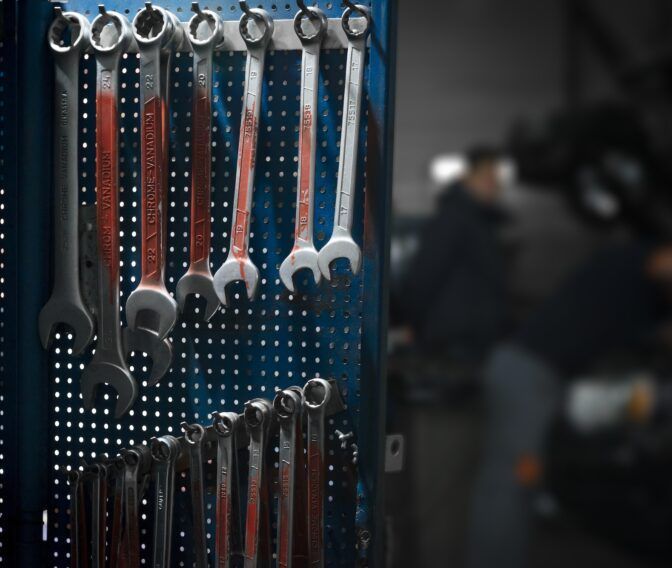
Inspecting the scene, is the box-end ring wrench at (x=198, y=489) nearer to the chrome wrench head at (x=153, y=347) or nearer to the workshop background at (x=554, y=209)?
the chrome wrench head at (x=153, y=347)

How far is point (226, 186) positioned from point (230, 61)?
21cm

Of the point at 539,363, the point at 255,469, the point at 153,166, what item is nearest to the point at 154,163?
the point at 153,166

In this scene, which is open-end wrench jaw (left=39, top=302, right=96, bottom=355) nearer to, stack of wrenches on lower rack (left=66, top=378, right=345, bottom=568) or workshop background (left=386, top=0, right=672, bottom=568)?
stack of wrenches on lower rack (left=66, top=378, right=345, bottom=568)

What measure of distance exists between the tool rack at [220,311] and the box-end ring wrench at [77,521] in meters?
0.05

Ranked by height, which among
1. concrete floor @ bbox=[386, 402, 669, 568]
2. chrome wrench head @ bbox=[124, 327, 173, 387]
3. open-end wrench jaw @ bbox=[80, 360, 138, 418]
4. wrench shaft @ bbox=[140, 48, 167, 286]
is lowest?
concrete floor @ bbox=[386, 402, 669, 568]

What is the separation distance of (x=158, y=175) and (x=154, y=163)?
0.02 meters

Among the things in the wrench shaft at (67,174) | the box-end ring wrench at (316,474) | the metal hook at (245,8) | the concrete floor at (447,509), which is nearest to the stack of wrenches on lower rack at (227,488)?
the box-end ring wrench at (316,474)

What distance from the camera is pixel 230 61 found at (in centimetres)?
151

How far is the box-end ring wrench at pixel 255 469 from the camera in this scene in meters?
1.45

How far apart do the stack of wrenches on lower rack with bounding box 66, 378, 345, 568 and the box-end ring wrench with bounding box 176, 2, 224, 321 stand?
0.70 ft

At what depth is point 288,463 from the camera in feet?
4.72

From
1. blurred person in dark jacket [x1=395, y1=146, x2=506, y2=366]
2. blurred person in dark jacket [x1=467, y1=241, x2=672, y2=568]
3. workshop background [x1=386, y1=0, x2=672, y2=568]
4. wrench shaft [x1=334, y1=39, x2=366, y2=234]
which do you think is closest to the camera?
wrench shaft [x1=334, y1=39, x2=366, y2=234]

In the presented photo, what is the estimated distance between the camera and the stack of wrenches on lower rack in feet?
4.74

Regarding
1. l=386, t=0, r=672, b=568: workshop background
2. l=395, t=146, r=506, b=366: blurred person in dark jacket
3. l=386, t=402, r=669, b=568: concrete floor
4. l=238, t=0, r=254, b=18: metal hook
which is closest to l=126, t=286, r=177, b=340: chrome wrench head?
l=238, t=0, r=254, b=18: metal hook
